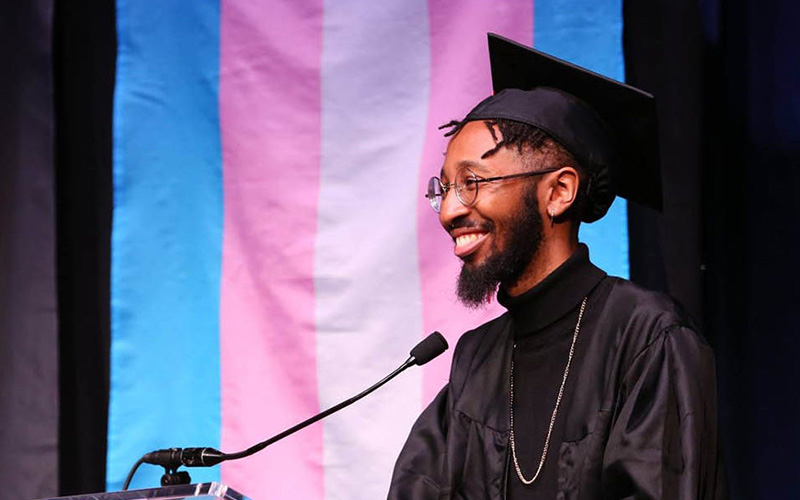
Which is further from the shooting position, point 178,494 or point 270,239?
point 270,239

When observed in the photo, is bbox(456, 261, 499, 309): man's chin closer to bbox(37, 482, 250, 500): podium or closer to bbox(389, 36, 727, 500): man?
bbox(389, 36, 727, 500): man

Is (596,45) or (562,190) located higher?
(596,45)

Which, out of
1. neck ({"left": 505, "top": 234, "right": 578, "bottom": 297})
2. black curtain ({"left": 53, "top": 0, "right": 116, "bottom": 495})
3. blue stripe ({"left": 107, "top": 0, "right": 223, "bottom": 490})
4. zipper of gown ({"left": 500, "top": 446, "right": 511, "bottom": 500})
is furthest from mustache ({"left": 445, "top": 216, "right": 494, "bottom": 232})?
black curtain ({"left": 53, "top": 0, "right": 116, "bottom": 495})

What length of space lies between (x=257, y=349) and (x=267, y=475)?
331 millimetres

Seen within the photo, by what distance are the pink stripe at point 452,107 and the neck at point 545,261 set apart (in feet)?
1.80

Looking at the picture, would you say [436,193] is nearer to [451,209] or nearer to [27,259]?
[451,209]

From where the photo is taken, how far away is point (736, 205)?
2.42 m

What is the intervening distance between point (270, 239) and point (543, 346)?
972 mm

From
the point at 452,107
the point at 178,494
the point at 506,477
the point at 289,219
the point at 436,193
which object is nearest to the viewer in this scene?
the point at 178,494

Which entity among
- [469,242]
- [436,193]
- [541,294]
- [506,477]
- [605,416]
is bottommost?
[506,477]

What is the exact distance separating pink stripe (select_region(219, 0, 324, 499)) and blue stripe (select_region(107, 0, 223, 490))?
0.05 meters

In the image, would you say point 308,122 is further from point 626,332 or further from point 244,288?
point 626,332

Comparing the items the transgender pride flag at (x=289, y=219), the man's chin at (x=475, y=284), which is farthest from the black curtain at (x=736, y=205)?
the man's chin at (x=475, y=284)

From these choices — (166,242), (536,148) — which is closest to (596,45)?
(536,148)
